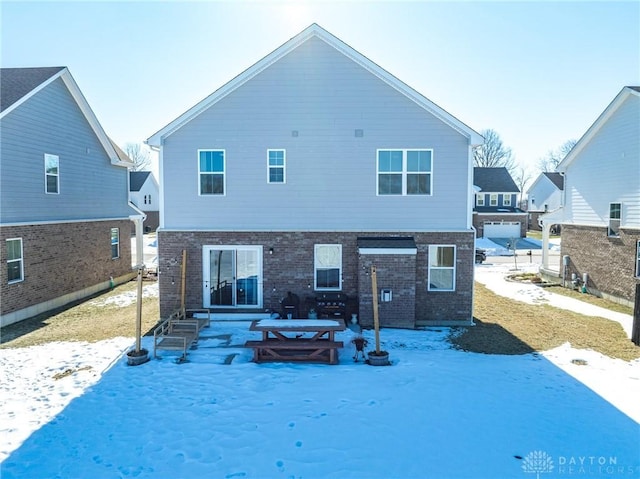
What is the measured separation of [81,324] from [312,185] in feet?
29.4

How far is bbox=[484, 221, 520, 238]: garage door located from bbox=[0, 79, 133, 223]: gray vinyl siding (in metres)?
35.4

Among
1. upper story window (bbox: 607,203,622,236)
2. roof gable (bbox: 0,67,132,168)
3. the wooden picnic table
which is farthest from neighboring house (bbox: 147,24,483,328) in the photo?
upper story window (bbox: 607,203,622,236)

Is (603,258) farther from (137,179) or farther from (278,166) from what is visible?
(137,179)

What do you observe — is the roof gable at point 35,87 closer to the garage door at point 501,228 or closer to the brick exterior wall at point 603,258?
the brick exterior wall at point 603,258

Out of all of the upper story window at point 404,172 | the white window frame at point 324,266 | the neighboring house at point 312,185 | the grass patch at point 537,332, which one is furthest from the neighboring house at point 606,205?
the white window frame at point 324,266

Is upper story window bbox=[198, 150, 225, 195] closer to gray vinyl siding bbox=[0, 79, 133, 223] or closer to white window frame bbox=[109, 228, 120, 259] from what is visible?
gray vinyl siding bbox=[0, 79, 133, 223]

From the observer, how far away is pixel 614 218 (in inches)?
684

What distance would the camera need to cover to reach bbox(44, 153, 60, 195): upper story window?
1603 centimetres

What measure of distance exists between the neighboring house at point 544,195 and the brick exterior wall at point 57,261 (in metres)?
47.2

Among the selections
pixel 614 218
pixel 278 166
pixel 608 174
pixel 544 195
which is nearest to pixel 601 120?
pixel 608 174

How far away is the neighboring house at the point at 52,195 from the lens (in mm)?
14250

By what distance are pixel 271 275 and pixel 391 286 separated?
3.82 metres

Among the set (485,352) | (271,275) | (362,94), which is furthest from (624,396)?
(362,94)

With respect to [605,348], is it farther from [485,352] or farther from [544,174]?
[544,174]
